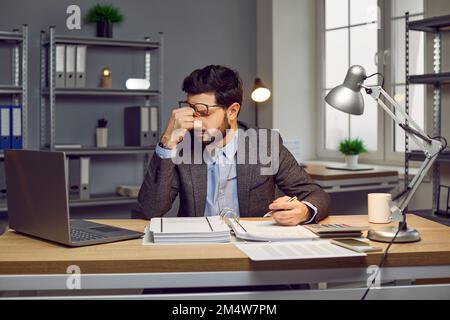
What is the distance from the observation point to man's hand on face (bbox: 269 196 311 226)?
1.77 metres

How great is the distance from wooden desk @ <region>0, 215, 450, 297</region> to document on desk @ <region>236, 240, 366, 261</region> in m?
0.02

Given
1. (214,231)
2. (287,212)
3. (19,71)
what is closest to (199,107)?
(287,212)

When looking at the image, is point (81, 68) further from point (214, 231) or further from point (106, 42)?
point (214, 231)

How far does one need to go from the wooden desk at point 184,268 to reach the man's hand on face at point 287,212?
0.33 metres

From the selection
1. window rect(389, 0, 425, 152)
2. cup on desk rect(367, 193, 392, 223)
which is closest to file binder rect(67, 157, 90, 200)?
window rect(389, 0, 425, 152)

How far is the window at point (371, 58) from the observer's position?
3.80m

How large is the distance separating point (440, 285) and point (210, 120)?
990 mm

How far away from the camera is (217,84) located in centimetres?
217

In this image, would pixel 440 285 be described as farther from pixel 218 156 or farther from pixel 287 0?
pixel 287 0

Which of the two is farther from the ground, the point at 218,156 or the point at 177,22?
the point at 177,22

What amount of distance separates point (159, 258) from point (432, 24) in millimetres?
2316

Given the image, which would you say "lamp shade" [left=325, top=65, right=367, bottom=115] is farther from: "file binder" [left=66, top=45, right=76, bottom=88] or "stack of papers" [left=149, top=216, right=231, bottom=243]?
"file binder" [left=66, top=45, right=76, bottom=88]
